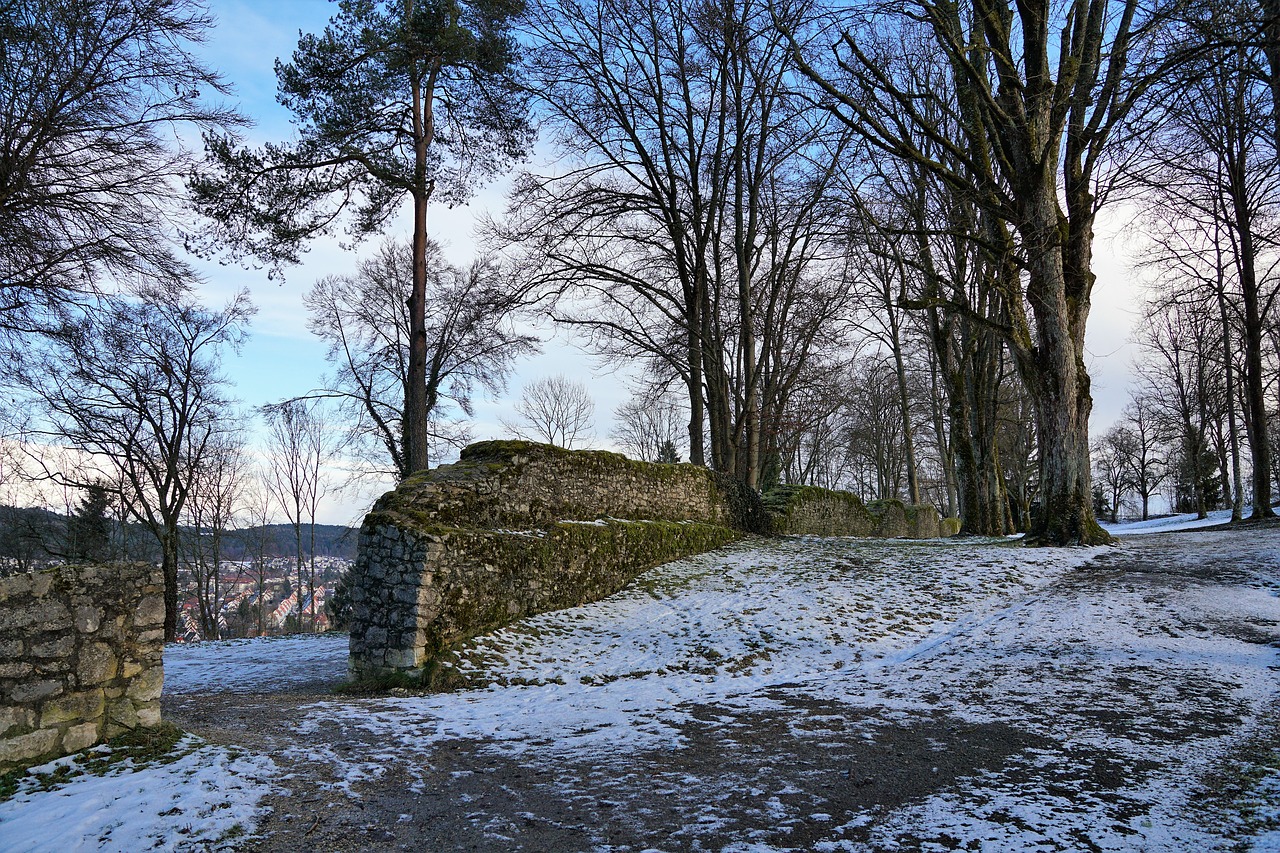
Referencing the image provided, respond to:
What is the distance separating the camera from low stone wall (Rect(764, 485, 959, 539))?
18.1 m

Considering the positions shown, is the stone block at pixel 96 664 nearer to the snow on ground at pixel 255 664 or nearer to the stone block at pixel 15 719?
the stone block at pixel 15 719

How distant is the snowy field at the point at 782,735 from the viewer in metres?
3.19

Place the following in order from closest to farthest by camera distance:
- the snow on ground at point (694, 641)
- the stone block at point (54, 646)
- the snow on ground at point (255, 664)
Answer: the stone block at point (54, 646) → the snow on ground at point (694, 641) → the snow on ground at point (255, 664)

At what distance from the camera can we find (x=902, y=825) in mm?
3154

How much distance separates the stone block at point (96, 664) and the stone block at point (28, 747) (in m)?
0.29

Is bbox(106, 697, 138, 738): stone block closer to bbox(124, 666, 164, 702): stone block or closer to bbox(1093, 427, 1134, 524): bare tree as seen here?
bbox(124, 666, 164, 702): stone block

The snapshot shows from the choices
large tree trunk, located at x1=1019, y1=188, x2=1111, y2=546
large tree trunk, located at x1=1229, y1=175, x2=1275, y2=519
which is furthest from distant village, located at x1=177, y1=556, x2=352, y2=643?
large tree trunk, located at x1=1229, y1=175, x2=1275, y2=519

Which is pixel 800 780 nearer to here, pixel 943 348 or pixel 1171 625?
pixel 1171 625

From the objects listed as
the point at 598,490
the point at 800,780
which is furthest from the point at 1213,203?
the point at 800,780

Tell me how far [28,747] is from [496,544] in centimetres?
504

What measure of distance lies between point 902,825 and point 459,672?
5231 mm

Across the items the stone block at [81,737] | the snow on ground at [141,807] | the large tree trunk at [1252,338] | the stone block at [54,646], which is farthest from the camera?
the large tree trunk at [1252,338]

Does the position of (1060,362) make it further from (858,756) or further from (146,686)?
(146,686)

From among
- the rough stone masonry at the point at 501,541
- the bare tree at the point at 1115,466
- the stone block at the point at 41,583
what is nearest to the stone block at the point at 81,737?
the stone block at the point at 41,583
